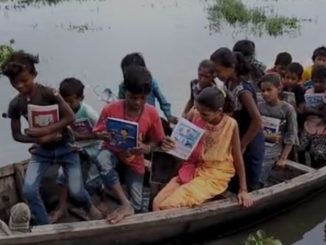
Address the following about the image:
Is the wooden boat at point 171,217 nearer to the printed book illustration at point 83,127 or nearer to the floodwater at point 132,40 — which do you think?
the floodwater at point 132,40

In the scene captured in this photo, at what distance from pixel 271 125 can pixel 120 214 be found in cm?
173

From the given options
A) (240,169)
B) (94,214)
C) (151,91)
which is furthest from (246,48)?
(94,214)

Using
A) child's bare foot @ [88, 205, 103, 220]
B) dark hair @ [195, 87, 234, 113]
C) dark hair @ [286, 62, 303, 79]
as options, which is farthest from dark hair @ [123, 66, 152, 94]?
dark hair @ [286, 62, 303, 79]

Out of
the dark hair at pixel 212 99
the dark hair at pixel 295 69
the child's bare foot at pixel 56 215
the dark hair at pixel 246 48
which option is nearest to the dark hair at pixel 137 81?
the dark hair at pixel 212 99

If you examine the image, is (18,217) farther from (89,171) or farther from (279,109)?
(279,109)

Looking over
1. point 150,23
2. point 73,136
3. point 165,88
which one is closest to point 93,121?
point 73,136

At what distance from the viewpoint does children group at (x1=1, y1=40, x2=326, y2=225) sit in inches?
170

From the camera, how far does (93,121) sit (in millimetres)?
4832

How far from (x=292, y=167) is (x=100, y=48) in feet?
28.2

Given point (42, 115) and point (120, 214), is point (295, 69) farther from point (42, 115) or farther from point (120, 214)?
point (42, 115)

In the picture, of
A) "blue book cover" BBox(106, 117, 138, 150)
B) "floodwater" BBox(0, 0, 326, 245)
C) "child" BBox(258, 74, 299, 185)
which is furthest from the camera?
"floodwater" BBox(0, 0, 326, 245)

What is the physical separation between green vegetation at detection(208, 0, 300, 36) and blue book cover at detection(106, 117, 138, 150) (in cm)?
1142

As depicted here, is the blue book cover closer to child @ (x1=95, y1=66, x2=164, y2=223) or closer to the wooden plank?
child @ (x1=95, y1=66, x2=164, y2=223)

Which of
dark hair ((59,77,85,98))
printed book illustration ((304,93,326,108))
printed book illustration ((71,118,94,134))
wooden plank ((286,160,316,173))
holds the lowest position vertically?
wooden plank ((286,160,316,173))
